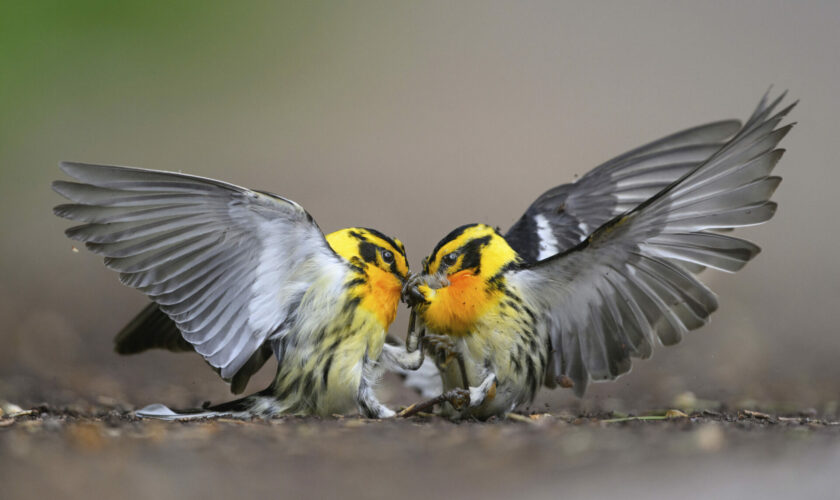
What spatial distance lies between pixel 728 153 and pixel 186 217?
3.15m

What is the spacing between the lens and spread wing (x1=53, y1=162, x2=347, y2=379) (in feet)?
17.4

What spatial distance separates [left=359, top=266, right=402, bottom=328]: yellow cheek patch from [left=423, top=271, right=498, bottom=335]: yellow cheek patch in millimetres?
234

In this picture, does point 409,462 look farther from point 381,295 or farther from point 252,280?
point 252,280

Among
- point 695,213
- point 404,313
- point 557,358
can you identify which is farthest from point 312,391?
point 404,313

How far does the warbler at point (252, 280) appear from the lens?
5.36 metres

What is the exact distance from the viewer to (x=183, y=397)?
732 cm

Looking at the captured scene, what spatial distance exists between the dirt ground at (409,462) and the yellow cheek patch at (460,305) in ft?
2.69

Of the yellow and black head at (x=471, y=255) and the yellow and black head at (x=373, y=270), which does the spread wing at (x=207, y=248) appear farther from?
the yellow and black head at (x=471, y=255)

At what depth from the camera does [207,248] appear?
18.3 feet

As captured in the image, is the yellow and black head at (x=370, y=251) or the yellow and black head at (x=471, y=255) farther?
the yellow and black head at (x=370, y=251)

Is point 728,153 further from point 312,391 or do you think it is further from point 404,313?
point 404,313

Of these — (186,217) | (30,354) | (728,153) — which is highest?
(728,153)

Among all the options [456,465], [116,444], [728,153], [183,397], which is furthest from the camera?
[183,397]

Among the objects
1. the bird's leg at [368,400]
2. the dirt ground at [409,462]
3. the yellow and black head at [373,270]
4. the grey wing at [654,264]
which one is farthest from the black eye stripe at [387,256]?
the dirt ground at [409,462]
